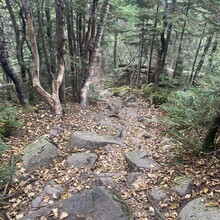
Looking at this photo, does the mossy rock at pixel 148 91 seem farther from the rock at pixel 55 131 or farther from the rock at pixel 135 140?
the rock at pixel 55 131

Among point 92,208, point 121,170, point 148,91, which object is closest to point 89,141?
point 121,170

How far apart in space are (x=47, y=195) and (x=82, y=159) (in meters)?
1.37

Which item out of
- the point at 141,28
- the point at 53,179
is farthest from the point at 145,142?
the point at 141,28

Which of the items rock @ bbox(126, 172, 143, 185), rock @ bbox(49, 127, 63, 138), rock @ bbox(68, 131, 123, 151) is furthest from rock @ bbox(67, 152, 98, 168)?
rock @ bbox(49, 127, 63, 138)

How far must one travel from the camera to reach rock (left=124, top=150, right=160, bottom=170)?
5.63 metres

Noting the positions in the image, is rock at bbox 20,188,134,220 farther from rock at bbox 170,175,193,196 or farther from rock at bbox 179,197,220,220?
rock at bbox 170,175,193,196

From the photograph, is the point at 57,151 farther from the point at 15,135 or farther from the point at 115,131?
the point at 115,131

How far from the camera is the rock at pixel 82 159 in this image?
573cm

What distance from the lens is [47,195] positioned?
4676mm

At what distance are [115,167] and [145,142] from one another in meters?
2.07

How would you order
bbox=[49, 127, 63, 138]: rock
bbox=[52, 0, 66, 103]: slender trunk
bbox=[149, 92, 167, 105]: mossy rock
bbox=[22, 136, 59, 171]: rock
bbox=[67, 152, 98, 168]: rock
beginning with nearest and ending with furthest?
bbox=[22, 136, 59, 171]: rock
bbox=[67, 152, 98, 168]: rock
bbox=[49, 127, 63, 138]: rock
bbox=[52, 0, 66, 103]: slender trunk
bbox=[149, 92, 167, 105]: mossy rock

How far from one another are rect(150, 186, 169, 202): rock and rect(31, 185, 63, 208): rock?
1817 millimetres

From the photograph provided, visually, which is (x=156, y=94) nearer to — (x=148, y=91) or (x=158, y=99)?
(x=158, y=99)

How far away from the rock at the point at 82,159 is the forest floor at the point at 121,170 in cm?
13
